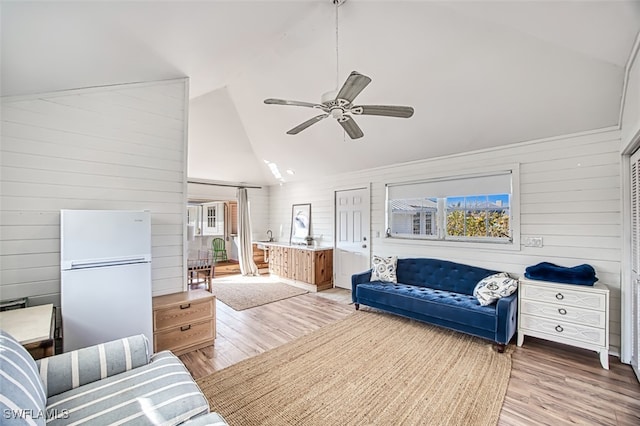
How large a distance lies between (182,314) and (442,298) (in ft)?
10.3

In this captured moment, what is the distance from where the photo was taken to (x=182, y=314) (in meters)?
2.91

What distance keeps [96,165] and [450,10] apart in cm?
361

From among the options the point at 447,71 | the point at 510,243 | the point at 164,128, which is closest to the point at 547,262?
the point at 510,243

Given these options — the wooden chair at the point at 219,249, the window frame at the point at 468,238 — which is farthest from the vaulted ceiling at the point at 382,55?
the wooden chair at the point at 219,249

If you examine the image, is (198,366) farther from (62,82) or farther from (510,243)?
(510,243)

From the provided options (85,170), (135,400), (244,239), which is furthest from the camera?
(244,239)

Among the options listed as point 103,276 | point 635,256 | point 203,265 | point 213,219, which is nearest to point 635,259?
point 635,256

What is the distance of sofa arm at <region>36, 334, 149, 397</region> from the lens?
5.07 feet

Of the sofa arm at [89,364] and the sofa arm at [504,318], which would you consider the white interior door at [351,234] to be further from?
the sofa arm at [89,364]

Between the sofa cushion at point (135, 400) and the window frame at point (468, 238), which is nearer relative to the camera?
the sofa cushion at point (135, 400)

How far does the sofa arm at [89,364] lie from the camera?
155 centimetres

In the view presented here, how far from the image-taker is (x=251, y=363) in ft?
8.85

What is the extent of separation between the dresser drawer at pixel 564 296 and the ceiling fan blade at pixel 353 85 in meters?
2.89

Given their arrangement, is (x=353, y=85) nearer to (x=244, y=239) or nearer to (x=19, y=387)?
(x=19, y=387)
